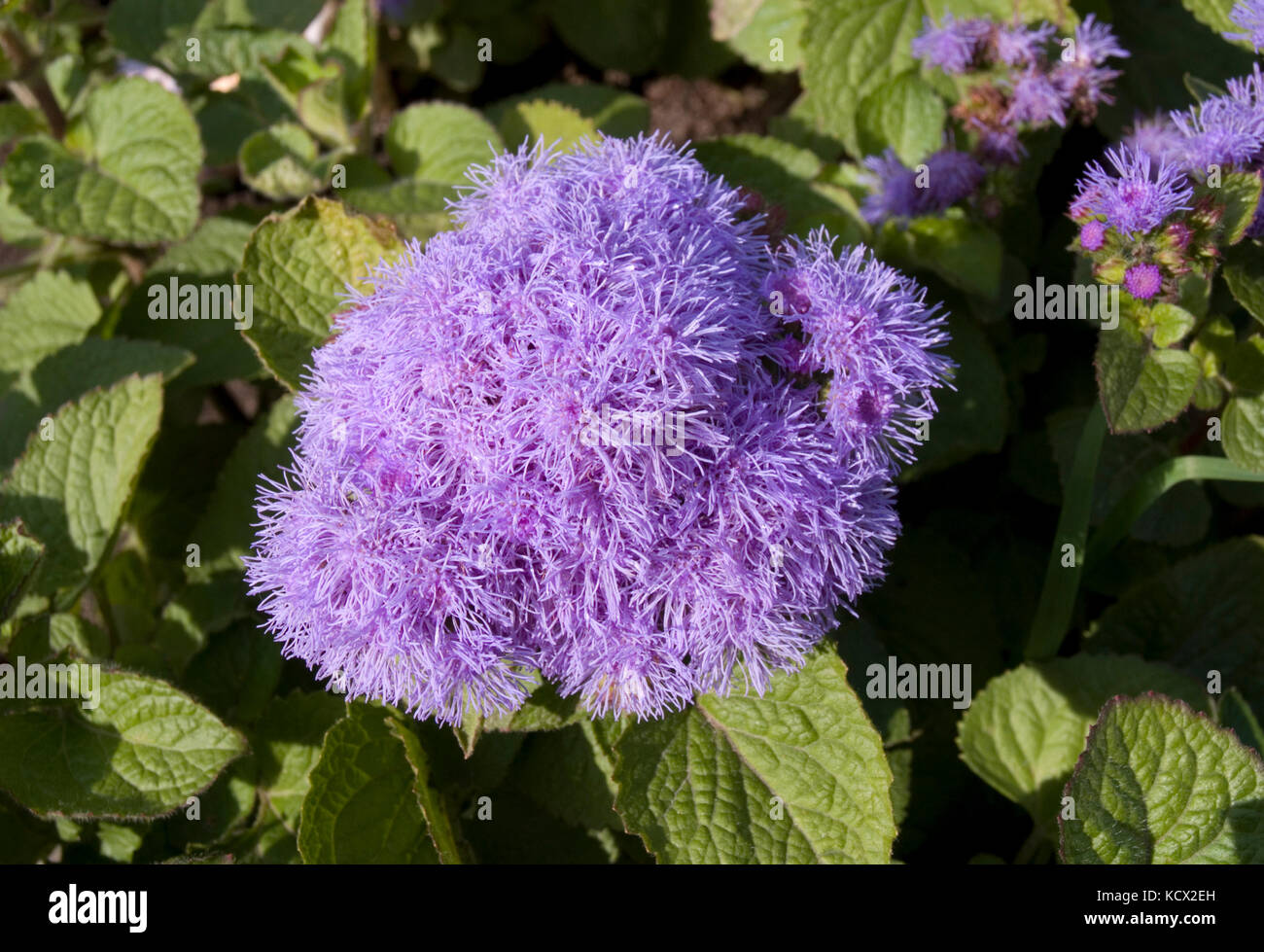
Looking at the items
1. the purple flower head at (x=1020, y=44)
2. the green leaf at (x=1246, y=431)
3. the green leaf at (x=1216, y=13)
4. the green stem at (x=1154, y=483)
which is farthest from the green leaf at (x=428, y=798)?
the green leaf at (x=1216, y=13)

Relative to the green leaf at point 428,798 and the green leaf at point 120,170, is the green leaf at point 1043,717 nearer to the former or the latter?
the green leaf at point 428,798

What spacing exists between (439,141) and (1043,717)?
2.69 meters

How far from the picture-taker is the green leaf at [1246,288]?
259 cm

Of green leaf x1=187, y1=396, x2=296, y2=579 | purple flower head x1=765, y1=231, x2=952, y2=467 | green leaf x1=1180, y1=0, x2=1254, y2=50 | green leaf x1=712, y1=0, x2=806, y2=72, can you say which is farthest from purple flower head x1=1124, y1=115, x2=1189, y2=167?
green leaf x1=187, y1=396, x2=296, y2=579

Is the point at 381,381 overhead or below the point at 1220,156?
below

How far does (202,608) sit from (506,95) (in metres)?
3.30

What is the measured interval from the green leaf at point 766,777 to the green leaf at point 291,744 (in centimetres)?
104

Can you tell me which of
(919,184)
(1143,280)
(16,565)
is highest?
(919,184)

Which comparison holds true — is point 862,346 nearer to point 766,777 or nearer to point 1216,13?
point 766,777

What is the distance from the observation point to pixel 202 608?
3432mm

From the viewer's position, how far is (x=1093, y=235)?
8.51ft

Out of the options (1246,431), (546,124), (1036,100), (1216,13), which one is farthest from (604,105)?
(1246,431)
